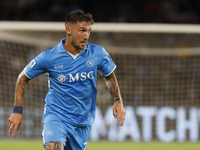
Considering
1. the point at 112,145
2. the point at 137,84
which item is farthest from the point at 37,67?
the point at 137,84

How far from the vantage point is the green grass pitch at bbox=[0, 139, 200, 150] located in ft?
28.7

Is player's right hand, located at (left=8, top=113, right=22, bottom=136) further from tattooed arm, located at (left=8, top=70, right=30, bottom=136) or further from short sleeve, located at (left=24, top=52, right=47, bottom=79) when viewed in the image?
short sleeve, located at (left=24, top=52, right=47, bottom=79)

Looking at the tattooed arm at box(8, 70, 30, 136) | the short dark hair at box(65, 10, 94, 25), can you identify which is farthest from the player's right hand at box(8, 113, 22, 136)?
the short dark hair at box(65, 10, 94, 25)

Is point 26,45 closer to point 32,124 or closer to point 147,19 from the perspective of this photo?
point 32,124

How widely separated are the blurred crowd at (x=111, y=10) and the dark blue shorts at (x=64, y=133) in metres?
8.70

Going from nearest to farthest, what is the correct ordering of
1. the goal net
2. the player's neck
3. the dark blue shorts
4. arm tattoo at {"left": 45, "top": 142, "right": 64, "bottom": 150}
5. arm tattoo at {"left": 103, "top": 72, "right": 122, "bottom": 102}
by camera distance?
1. arm tattoo at {"left": 45, "top": 142, "right": 64, "bottom": 150}
2. the dark blue shorts
3. the player's neck
4. arm tattoo at {"left": 103, "top": 72, "right": 122, "bottom": 102}
5. the goal net

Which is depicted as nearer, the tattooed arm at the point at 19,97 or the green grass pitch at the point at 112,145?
the tattooed arm at the point at 19,97

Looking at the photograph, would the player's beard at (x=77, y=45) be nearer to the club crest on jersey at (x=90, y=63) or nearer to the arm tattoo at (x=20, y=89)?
the club crest on jersey at (x=90, y=63)

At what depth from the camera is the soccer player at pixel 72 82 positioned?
180 inches

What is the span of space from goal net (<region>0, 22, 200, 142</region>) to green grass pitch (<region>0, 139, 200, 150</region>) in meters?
0.44

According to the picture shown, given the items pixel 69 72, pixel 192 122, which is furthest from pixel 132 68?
pixel 69 72

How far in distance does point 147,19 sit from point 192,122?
4524 mm

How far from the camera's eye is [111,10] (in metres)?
13.6

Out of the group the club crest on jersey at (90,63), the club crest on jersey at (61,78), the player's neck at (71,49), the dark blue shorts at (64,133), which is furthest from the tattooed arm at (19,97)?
the club crest on jersey at (90,63)
